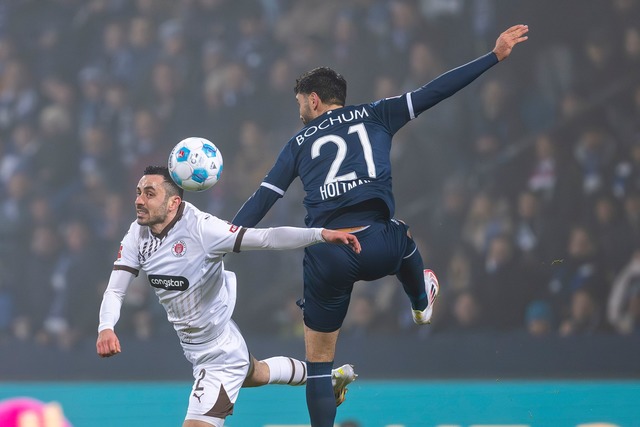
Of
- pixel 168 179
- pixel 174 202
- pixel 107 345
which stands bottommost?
pixel 107 345

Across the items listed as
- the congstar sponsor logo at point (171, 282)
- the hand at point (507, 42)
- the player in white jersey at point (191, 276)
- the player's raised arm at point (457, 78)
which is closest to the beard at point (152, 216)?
the player in white jersey at point (191, 276)

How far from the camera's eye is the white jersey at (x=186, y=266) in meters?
4.56

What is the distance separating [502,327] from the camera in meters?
8.88

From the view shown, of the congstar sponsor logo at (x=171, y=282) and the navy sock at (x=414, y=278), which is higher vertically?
the navy sock at (x=414, y=278)

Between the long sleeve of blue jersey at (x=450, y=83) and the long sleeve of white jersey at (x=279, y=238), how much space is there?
43.7 inches

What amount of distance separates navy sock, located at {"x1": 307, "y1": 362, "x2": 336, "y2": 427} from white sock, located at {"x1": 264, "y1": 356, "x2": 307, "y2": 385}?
28 cm

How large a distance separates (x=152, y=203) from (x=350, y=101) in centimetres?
588

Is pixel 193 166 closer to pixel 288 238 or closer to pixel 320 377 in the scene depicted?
pixel 288 238

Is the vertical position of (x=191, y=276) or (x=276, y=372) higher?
(x=191, y=276)

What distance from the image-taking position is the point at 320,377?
4992 millimetres

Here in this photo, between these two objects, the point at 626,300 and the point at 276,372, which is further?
the point at 626,300

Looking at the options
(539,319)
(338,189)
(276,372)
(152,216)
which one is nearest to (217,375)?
(276,372)

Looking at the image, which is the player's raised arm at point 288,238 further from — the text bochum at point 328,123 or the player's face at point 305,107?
the player's face at point 305,107

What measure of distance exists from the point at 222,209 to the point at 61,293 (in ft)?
6.87
